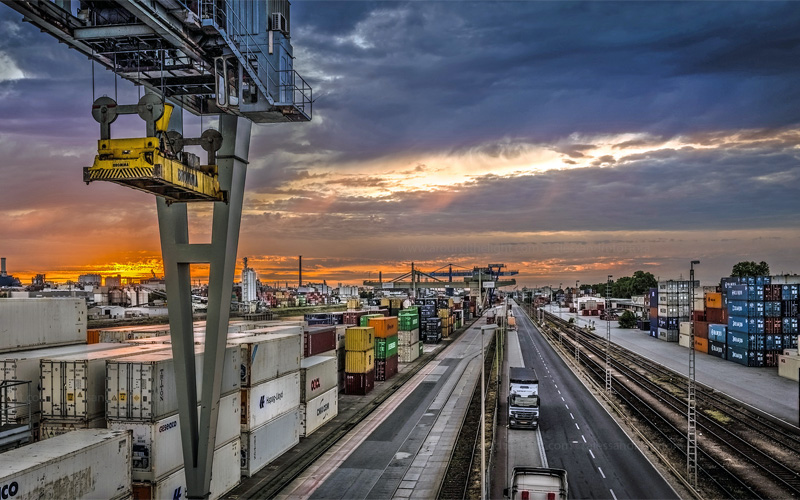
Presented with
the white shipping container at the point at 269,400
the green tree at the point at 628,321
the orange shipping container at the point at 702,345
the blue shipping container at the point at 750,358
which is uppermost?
the white shipping container at the point at 269,400

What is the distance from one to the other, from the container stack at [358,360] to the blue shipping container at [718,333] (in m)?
53.9

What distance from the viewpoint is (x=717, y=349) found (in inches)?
3147

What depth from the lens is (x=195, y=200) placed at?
68.6 ft

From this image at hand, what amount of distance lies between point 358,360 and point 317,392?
13444mm

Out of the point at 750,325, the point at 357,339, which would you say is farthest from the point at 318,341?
the point at 750,325

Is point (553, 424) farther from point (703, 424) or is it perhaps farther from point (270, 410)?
point (270, 410)

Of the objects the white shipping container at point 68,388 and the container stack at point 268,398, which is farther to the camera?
the container stack at point 268,398

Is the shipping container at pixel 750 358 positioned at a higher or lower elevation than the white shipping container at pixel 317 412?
lower

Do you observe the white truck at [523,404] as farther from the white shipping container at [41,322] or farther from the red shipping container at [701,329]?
the red shipping container at [701,329]

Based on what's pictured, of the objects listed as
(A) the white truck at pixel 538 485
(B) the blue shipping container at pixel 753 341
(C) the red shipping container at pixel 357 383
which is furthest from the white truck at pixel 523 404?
(B) the blue shipping container at pixel 753 341

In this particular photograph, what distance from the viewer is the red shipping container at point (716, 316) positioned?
Answer: 81375 millimetres

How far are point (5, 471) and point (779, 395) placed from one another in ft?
192

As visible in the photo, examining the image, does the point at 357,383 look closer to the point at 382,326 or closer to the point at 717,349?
the point at 382,326

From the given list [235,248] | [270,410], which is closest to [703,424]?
[270,410]
